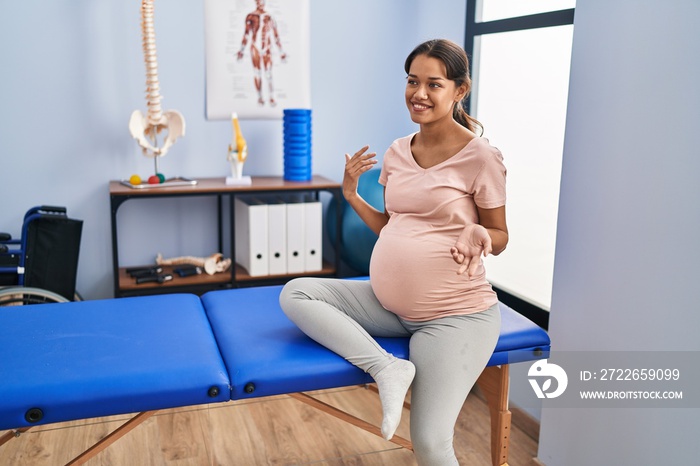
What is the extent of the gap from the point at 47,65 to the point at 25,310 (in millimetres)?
1350

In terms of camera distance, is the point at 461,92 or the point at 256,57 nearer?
the point at 461,92

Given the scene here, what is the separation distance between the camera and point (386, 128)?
346 cm

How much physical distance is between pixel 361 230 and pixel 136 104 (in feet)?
3.70

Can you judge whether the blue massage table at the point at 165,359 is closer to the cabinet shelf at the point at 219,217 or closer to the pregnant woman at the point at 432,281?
the pregnant woman at the point at 432,281

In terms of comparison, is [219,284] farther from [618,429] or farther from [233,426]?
[618,429]

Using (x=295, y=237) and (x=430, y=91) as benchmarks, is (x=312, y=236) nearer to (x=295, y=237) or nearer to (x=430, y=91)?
(x=295, y=237)

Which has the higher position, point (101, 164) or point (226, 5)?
point (226, 5)

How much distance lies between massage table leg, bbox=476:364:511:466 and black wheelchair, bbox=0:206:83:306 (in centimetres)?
166

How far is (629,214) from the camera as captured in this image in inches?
75.8

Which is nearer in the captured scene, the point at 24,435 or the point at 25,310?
the point at 25,310

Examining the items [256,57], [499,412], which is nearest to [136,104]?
[256,57]

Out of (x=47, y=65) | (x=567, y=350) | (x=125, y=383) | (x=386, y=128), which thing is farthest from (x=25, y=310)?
(x=386, y=128)

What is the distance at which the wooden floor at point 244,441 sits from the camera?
2281 mm

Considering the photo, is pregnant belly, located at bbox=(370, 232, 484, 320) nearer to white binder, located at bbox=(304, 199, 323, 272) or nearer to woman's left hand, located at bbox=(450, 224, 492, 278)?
woman's left hand, located at bbox=(450, 224, 492, 278)
